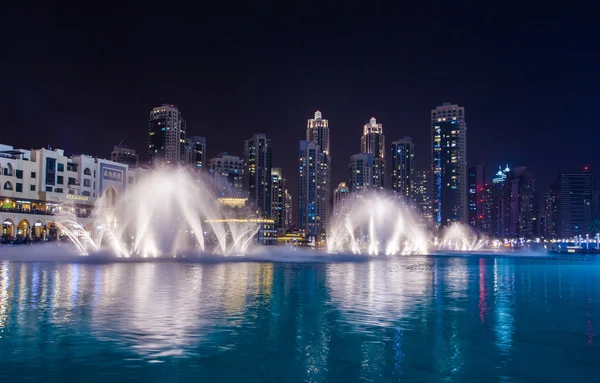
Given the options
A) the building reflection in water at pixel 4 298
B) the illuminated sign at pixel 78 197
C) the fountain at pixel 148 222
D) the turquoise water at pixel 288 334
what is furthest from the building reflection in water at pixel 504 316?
the illuminated sign at pixel 78 197

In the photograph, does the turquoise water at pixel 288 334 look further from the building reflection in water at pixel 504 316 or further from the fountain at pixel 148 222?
the fountain at pixel 148 222

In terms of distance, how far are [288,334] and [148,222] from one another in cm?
7171

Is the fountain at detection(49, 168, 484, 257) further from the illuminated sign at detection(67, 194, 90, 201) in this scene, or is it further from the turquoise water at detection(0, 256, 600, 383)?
the turquoise water at detection(0, 256, 600, 383)

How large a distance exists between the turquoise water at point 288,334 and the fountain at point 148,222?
45351mm

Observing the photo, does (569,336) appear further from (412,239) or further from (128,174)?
(412,239)

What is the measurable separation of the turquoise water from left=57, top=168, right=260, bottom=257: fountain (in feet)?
149

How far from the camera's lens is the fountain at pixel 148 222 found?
83062 millimetres

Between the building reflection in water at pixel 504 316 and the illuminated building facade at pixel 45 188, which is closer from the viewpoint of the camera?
the building reflection in water at pixel 504 316

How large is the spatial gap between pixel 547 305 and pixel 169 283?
68.2ft

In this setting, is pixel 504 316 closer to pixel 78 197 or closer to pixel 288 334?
pixel 288 334

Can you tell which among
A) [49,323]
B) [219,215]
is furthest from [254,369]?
[219,215]

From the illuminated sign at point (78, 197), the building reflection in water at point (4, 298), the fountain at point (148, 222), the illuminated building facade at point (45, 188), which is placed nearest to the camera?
the building reflection in water at point (4, 298)

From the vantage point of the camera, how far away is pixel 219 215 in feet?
527

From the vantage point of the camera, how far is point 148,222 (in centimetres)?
8700
